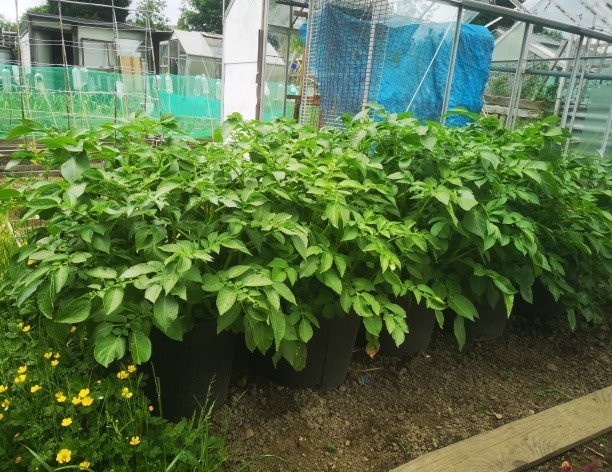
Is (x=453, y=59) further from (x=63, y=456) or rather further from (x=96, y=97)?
(x=96, y=97)

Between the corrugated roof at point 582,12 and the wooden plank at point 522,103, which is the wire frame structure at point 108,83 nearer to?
the wooden plank at point 522,103

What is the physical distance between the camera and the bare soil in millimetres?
1716

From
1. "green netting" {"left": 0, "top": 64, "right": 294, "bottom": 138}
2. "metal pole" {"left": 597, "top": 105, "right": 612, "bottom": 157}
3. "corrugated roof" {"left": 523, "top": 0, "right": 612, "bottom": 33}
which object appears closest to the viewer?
"metal pole" {"left": 597, "top": 105, "right": 612, "bottom": 157}

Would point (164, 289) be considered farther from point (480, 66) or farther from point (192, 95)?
point (192, 95)

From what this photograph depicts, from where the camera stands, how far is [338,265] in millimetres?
1524

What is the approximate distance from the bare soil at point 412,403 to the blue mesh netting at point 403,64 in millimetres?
3802

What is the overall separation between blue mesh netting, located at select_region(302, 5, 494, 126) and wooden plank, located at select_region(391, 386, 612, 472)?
167 inches

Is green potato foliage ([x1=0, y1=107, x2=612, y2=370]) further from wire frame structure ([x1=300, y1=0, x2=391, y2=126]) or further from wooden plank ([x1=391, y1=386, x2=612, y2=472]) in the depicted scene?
wire frame structure ([x1=300, y1=0, x2=391, y2=126])

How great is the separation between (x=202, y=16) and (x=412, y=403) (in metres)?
44.8

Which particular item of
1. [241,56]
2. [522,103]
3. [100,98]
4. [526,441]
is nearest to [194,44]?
[100,98]

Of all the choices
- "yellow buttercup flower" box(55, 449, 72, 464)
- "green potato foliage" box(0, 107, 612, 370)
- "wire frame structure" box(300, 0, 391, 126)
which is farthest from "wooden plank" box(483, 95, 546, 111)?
"yellow buttercup flower" box(55, 449, 72, 464)

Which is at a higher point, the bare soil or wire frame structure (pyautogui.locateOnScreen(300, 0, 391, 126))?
wire frame structure (pyautogui.locateOnScreen(300, 0, 391, 126))

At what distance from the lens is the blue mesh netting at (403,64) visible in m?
5.57

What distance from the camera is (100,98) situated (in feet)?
34.7
